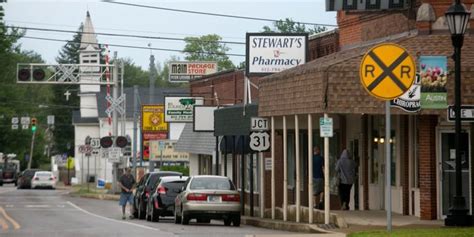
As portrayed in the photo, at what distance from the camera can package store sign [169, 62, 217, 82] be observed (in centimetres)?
5886

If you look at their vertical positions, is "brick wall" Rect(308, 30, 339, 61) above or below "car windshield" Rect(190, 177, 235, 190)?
above

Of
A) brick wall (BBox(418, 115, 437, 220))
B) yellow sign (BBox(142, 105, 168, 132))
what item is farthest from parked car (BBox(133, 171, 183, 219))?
yellow sign (BBox(142, 105, 168, 132))

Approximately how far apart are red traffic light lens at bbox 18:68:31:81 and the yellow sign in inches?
291

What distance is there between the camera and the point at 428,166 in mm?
26672

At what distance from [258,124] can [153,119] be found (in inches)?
1208

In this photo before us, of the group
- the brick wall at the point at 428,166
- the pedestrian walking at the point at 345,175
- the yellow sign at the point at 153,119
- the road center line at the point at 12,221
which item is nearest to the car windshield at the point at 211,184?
the pedestrian walking at the point at 345,175

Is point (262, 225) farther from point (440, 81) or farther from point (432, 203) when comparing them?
point (440, 81)

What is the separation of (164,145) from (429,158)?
133ft

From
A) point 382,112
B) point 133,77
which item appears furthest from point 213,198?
point 133,77

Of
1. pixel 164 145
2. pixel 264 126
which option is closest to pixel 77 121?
pixel 164 145

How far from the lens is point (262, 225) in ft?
104

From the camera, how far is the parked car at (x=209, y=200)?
30.6m

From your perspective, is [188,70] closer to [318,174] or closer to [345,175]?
[318,174]

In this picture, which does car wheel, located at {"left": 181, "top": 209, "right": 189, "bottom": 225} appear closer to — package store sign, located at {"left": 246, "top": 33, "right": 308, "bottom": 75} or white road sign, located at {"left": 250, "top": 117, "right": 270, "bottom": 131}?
white road sign, located at {"left": 250, "top": 117, "right": 270, "bottom": 131}
